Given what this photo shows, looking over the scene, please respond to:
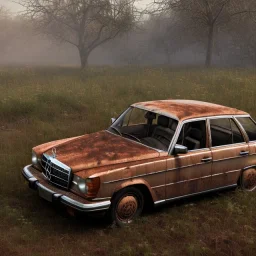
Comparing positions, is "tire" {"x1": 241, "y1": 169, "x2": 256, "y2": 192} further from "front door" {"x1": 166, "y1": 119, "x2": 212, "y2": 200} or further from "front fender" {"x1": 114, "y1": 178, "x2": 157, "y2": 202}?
"front fender" {"x1": 114, "y1": 178, "x2": 157, "y2": 202}

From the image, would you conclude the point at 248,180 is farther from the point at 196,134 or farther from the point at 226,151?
the point at 196,134

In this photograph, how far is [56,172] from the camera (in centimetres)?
459

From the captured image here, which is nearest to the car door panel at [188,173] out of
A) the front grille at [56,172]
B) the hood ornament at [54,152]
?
the front grille at [56,172]

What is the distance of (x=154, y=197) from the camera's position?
4.75 m

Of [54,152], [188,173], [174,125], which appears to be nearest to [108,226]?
[54,152]

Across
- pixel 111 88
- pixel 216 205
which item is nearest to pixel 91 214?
pixel 216 205

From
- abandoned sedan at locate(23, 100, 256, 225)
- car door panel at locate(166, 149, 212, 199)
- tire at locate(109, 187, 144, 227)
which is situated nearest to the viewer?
abandoned sedan at locate(23, 100, 256, 225)

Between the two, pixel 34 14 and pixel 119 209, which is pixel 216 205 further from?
pixel 34 14

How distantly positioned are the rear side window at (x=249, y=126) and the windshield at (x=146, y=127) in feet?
4.51

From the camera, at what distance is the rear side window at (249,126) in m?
5.80

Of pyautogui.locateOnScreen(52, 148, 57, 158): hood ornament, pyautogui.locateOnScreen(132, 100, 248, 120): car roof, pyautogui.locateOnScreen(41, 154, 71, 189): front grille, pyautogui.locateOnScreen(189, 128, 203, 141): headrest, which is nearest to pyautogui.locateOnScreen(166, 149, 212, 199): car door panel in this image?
pyautogui.locateOnScreen(189, 128, 203, 141): headrest

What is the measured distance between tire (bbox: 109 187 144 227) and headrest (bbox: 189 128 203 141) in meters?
1.29

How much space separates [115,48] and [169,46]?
460 inches

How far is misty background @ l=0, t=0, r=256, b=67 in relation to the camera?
2728 centimetres
